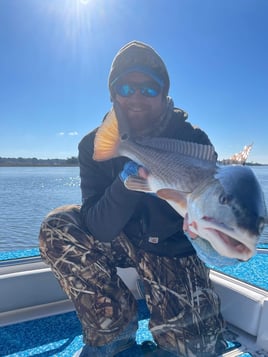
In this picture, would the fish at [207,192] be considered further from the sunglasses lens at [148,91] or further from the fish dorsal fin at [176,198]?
the sunglasses lens at [148,91]

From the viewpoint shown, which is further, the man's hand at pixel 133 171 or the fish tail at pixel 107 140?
the fish tail at pixel 107 140

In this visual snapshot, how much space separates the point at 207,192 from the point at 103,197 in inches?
37.2

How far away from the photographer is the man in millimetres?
2283

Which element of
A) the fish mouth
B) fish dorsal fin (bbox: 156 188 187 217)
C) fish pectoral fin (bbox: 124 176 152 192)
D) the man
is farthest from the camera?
the man

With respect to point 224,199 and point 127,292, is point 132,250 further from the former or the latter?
point 224,199

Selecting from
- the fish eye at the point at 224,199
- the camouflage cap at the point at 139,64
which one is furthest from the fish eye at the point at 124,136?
the fish eye at the point at 224,199

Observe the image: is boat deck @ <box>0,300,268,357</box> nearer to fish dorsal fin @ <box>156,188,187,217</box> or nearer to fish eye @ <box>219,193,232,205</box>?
fish dorsal fin @ <box>156,188,187,217</box>

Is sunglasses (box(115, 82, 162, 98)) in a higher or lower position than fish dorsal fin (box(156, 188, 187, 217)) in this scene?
higher

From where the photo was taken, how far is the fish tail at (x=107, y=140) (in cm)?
234

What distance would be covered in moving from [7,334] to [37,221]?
6898 millimetres

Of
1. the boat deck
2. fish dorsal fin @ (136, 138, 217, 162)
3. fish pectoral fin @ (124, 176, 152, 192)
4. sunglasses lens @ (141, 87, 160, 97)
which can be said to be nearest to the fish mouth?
fish dorsal fin @ (136, 138, 217, 162)

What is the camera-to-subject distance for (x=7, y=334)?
264cm

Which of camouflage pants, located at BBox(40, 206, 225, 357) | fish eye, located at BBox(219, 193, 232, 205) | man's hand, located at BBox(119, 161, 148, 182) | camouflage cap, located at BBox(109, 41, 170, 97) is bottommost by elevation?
camouflage pants, located at BBox(40, 206, 225, 357)

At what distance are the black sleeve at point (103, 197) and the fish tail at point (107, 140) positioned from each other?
17 cm
